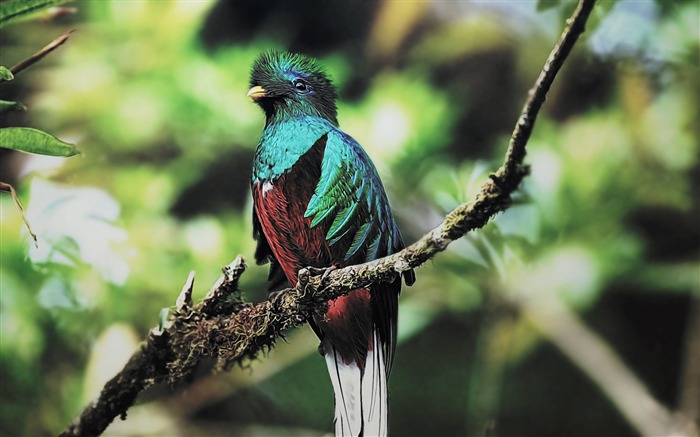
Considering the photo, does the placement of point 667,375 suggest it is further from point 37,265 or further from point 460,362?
point 37,265

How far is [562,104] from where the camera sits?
1960 mm

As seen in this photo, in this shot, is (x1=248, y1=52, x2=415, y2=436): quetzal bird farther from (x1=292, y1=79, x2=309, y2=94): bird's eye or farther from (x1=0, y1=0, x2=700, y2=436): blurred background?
(x1=0, y1=0, x2=700, y2=436): blurred background

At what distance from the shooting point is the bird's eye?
4.96 ft

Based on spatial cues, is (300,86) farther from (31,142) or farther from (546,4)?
(546,4)

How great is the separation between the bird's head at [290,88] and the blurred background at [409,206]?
241mm

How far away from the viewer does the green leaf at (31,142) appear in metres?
1.39

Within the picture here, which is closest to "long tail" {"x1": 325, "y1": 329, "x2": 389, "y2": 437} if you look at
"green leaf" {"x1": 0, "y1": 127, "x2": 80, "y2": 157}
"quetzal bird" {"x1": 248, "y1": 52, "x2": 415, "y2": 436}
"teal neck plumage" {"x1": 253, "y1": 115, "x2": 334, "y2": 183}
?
"quetzal bird" {"x1": 248, "y1": 52, "x2": 415, "y2": 436}

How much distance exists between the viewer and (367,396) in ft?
4.90

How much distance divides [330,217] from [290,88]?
0.98 ft

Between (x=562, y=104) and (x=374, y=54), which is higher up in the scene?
(x=374, y=54)

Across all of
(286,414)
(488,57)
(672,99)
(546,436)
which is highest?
(488,57)

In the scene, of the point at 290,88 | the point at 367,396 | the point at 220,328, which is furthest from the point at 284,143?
the point at 367,396

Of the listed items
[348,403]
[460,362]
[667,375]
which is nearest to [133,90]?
[348,403]

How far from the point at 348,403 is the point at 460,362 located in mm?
478
